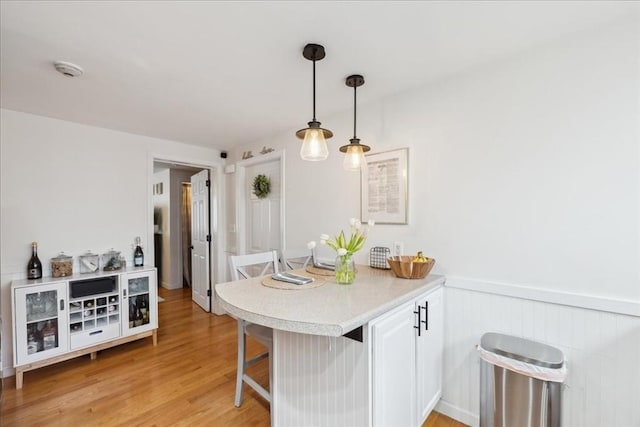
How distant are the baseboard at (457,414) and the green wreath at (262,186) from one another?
2527 mm

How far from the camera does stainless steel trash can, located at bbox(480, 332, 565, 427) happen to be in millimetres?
1297

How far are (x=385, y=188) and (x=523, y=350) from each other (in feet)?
4.19

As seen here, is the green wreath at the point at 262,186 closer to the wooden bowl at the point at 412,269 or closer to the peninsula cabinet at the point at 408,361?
the wooden bowl at the point at 412,269

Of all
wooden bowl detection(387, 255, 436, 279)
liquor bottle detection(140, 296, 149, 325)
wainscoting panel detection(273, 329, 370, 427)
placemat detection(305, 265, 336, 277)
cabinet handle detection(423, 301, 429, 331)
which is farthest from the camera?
liquor bottle detection(140, 296, 149, 325)

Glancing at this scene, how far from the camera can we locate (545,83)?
1.53 m

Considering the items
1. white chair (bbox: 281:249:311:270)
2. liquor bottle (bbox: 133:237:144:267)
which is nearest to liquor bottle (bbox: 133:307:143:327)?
liquor bottle (bbox: 133:237:144:267)

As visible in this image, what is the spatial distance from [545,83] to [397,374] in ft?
5.75

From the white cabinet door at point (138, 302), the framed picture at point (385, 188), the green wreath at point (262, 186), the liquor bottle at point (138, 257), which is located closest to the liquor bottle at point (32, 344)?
the white cabinet door at point (138, 302)

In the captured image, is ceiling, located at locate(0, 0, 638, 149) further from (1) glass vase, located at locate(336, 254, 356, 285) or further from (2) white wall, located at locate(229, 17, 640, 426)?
(1) glass vase, located at locate(336, 254, 356, 285)

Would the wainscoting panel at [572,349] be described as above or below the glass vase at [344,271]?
below

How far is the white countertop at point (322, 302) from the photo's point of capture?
1.05 metres

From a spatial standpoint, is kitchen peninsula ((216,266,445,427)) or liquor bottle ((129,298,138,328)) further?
liquor bottle ((129,298,138,328))

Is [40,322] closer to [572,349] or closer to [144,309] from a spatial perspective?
[144,309]

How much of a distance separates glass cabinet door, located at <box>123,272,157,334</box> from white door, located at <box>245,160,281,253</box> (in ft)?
3.74
